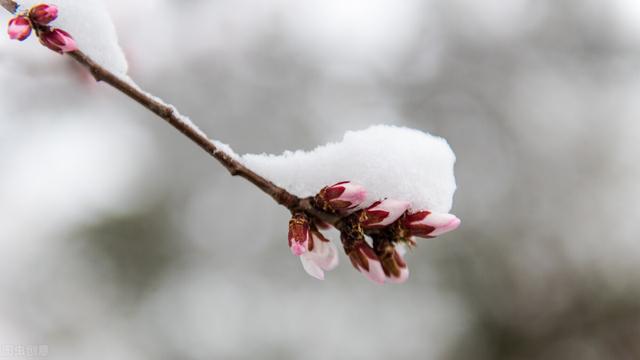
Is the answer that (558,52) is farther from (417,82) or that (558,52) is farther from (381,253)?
(381,253)

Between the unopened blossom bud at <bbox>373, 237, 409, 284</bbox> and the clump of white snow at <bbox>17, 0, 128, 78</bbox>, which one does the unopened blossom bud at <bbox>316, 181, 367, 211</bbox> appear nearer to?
the unopened blossom bud at <bbox>373, 237, 409, 284</bbox>

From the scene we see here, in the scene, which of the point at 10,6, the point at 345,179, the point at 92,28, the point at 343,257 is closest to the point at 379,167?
the point at 345,179

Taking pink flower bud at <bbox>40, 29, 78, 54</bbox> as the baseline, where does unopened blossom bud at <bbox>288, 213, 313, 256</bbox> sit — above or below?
below

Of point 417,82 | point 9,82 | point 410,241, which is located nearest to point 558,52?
point 417,82

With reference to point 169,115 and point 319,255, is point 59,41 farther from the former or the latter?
point 319,255

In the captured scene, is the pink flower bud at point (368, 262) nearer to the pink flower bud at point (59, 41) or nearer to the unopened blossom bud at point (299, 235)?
the unopened blossom bud at point (299, 235)

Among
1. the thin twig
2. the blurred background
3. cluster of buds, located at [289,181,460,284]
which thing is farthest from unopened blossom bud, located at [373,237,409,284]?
the blurred background

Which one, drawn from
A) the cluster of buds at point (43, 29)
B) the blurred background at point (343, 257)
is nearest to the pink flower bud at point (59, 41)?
the cluster of buds at point (43, 29)
